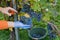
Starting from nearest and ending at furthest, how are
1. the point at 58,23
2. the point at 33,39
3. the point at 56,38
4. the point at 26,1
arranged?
the point at 26,1 < the point at 33,39 < the point at 56,38 < the point at 58,23

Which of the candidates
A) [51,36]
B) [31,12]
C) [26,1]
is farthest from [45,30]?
[26,1]

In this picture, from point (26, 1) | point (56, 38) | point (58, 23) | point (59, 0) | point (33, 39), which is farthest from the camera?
point (59, 0)

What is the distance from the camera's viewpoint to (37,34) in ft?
9.18

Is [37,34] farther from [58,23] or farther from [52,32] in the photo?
[58,23]

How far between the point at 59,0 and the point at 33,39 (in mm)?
1680

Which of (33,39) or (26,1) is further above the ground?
(26,1)

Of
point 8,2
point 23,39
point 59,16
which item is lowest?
point 23,39

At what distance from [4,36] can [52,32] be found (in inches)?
33.1

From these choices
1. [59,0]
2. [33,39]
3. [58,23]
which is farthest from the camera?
[59,0]

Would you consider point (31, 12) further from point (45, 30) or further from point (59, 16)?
point (59, 16)

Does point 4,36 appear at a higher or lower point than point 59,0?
lower

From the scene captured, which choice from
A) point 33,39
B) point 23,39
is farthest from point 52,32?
point 23,39

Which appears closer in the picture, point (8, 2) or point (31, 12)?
point (8, 2)

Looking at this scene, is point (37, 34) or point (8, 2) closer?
point (8, 2)
